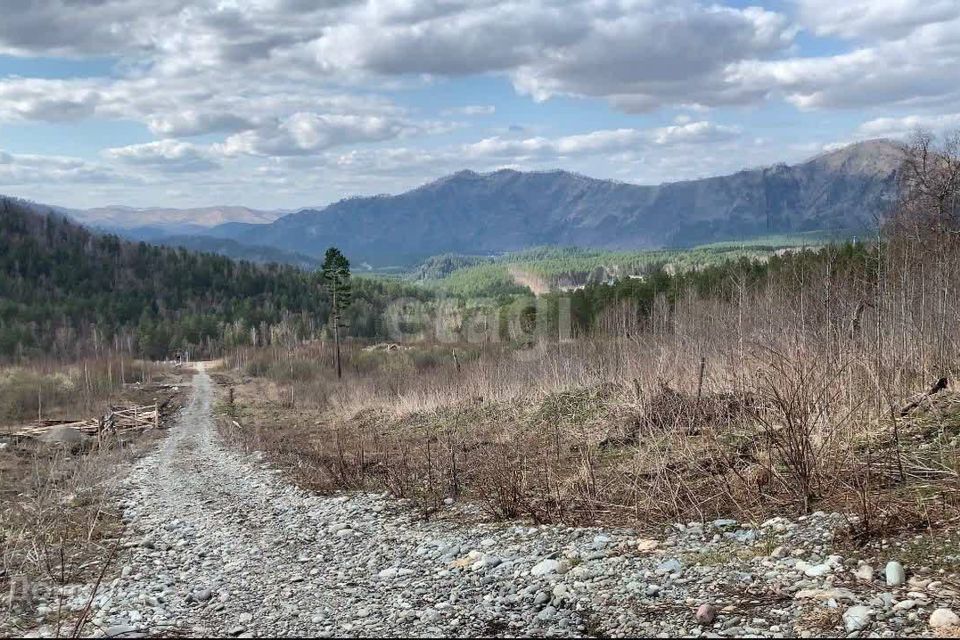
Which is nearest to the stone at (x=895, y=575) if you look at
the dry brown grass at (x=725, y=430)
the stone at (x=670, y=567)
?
the dry brown grass at (x=725, y=430)

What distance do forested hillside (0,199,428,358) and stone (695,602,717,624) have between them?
107229mm

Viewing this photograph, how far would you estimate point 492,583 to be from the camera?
264 inches

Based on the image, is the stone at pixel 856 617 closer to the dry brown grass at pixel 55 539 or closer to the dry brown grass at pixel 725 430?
the dry brown grass at pixel 725 430

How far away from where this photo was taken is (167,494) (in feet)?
52.3

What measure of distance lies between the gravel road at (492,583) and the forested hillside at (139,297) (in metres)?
102

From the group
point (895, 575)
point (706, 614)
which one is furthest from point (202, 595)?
point (895, 575)

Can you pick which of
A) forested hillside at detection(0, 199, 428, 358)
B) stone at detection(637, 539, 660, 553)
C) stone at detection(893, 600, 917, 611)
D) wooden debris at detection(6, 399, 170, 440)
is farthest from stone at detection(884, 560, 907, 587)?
forested hillside at detection(0, 199, 428, 358)

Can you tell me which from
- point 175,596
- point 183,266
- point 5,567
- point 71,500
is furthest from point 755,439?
point 183,266

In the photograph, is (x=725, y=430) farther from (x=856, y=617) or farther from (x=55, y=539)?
(x=55, y=539)

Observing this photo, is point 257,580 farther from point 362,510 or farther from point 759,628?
point 759,628

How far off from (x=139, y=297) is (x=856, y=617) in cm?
16590

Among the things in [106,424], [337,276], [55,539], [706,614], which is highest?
[337,276]

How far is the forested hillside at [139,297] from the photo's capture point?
118688 mm

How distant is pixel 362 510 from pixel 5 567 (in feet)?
15.8
